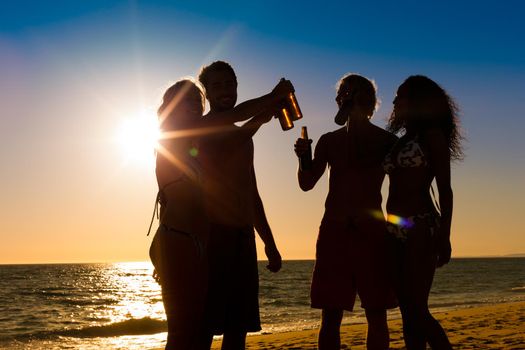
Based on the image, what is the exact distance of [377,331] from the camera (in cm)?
405

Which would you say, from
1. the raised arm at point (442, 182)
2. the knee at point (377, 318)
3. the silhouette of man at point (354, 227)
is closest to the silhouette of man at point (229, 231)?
the silhouette of man at point (354, 227)

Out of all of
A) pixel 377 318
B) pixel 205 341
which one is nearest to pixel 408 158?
pixel 377 318

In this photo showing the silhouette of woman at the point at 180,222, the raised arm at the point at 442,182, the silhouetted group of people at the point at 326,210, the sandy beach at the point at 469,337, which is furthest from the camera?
the sandy beach at the point at 469,337

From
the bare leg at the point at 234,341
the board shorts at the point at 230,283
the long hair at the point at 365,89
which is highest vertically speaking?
the long hair at the point at 365,89

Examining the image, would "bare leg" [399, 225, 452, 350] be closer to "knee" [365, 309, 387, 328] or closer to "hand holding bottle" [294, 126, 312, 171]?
"knee" [365, 309, 387, 328]

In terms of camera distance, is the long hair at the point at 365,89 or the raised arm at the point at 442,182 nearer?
the raised arm at the point at 442,182

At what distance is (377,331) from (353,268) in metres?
0.50

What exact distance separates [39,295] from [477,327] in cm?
4349

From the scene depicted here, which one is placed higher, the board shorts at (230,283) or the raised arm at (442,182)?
the raised arm at (442,182)

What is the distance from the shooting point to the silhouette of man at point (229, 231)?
363 centimetres

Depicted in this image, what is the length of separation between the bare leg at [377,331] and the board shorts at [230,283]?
0.94 metres

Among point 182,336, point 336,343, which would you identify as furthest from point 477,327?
point 182,336

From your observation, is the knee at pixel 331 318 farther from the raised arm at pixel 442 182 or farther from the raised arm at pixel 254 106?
the raised arm at pixel 254 106

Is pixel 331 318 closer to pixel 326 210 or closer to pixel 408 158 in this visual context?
pixel 326 210
